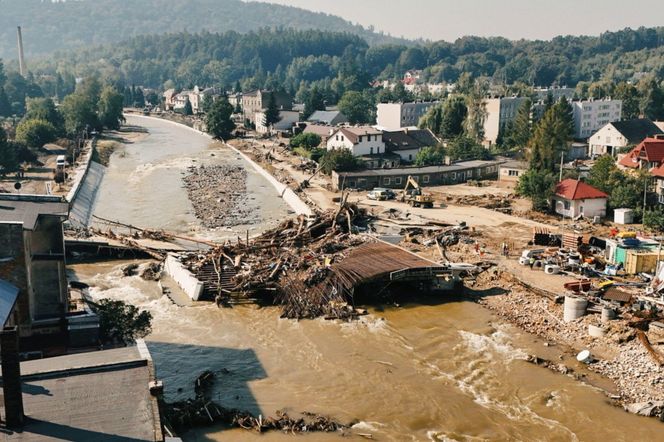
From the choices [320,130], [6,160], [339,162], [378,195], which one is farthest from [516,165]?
[6,160]

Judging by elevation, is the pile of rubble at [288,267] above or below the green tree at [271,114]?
below

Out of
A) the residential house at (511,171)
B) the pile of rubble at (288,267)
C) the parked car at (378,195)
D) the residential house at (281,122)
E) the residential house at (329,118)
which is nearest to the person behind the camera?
the pile of rubble at (288,267)

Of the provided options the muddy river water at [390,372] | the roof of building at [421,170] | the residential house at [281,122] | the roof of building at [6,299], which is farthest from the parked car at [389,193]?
the residential house at [281,122]

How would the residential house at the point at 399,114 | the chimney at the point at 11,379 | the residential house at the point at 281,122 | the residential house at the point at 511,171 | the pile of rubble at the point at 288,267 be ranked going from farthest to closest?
the residential house at the point at 281,122 → the residential house at the point at 399,114 → the residential house at the point at 511,171 → the pile of rubble at the point at 288,267 → the chimney at the point at 11,379

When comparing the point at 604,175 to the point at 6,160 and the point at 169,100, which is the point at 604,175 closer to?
the point at 6,160

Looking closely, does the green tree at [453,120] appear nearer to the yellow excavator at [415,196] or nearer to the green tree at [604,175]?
the yellow excavator at [415,196]

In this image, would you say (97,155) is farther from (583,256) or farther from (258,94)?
(583,256)
